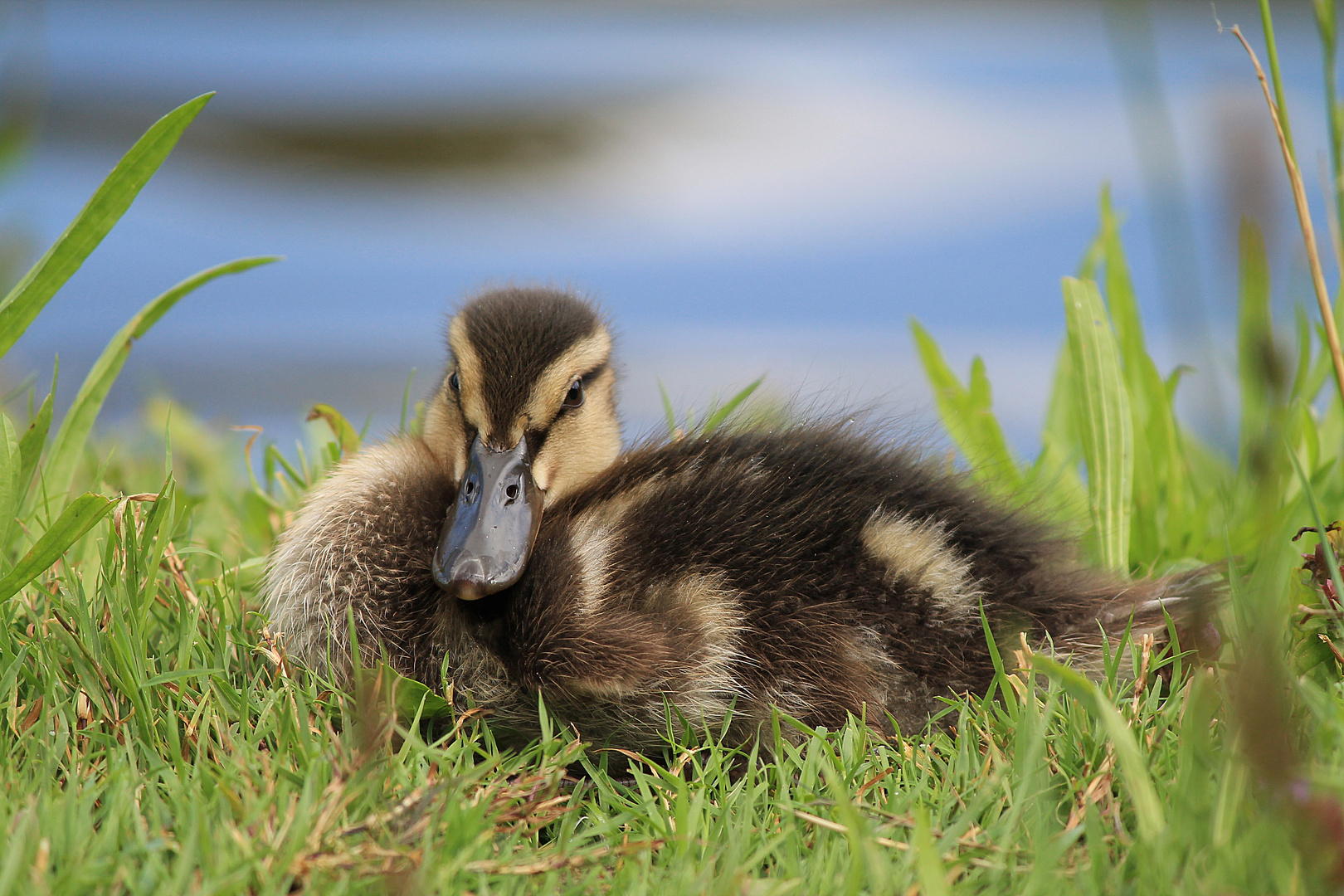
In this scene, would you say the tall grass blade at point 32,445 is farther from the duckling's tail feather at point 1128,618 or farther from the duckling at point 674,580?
the duckling's tail feather at point 1128,618

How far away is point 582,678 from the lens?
1576mm

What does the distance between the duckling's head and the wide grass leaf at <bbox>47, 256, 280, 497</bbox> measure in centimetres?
50

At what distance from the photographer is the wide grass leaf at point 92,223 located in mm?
1746

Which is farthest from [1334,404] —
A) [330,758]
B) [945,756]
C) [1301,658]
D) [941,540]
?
[330,758]

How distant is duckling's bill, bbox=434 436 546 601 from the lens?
1602 mm

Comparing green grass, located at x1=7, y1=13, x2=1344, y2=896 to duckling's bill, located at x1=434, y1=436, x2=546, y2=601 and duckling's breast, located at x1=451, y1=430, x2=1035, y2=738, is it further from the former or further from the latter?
duckling's bill, located at x1=434, y1=436, x2=546, y2=601

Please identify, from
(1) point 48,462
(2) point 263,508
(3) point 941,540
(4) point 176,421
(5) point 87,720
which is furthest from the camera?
(4) point 176,421

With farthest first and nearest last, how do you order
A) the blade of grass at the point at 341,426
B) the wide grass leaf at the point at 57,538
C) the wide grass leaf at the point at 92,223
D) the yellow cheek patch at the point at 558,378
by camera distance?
1. the blade of grass at the point at 341,426
2. the yellow cheek patch at the point at 558,378
3. the wide grass leaf at the point at 92,223
4. the wide grass leaf at the point at 57,538

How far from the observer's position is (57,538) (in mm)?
1549

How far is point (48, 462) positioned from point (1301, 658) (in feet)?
7.19

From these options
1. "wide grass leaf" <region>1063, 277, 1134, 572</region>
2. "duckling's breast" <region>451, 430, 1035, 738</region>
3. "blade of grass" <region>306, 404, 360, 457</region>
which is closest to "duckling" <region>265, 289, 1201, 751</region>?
"duckling's breast" <region>451, 430, 1035, 738</region>

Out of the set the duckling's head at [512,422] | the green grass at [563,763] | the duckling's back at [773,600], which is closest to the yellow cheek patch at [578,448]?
the duckling's head at [512,422]

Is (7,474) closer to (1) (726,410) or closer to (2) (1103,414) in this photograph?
(1) (726,410)

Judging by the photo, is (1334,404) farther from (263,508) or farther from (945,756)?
(263,508)
